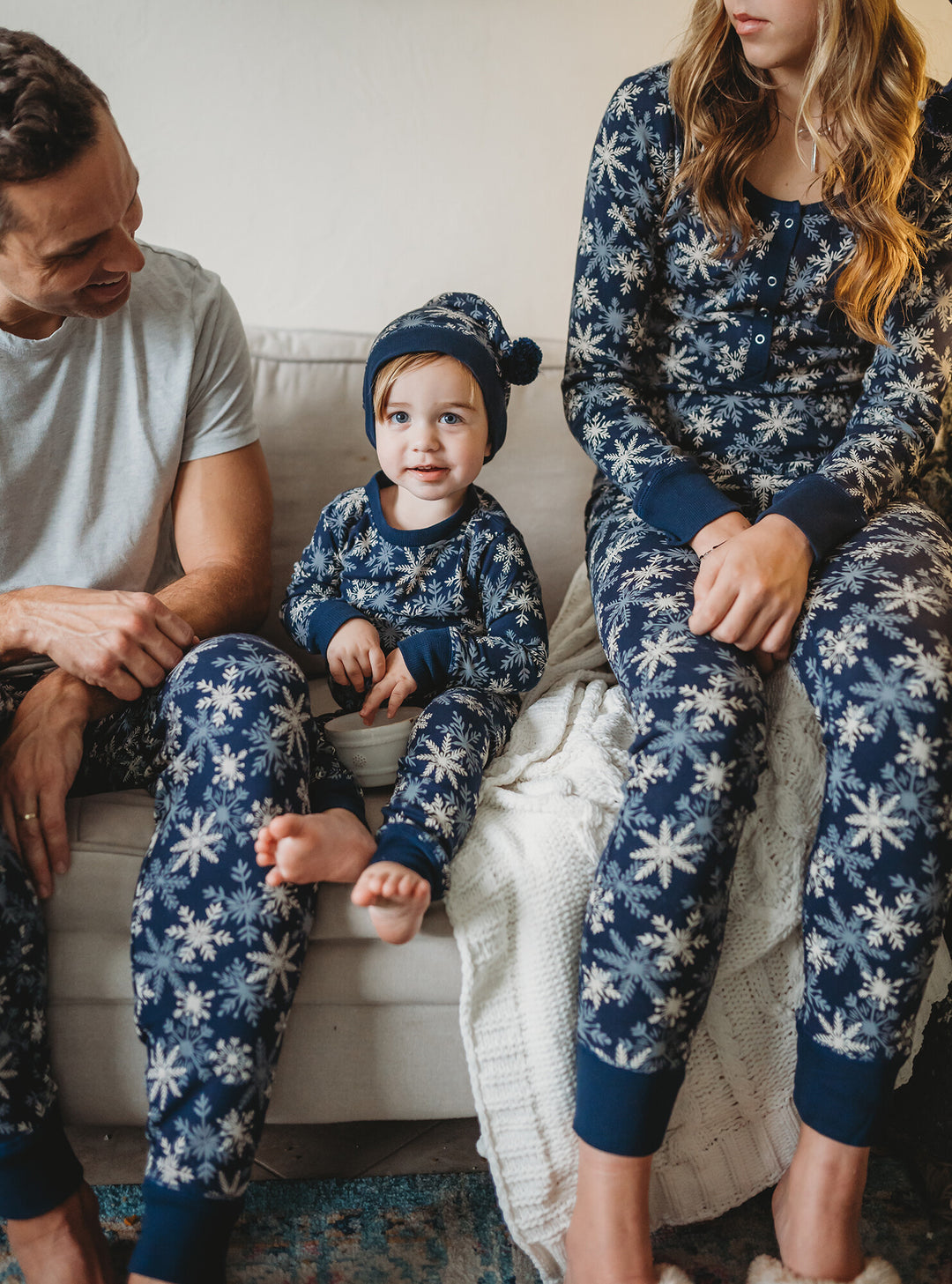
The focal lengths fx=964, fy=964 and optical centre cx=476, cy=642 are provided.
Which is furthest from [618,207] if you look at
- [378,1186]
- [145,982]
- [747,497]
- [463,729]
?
[378,1186]

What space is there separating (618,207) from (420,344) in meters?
0.31

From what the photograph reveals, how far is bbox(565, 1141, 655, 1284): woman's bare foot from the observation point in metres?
0.86

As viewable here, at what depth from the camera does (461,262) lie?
1.67 metres

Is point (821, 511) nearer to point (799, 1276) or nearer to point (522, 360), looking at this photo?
point (522, 360)

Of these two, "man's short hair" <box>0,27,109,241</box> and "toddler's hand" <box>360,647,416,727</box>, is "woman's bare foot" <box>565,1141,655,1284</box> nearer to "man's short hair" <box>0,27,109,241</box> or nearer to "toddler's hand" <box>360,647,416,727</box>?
"toddler's hand" <box>360,647,416,727</box>

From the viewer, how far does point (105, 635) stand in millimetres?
1021

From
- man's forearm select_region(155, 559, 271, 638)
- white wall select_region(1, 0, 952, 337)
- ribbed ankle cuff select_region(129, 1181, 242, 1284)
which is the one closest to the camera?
ribbed ankle cuff select_region(129, 1181, 242, 1284)

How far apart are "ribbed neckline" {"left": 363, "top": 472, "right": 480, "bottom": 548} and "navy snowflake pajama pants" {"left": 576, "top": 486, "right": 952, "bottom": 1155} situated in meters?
0.42

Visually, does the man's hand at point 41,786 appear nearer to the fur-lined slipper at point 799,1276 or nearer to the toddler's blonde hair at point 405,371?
the toddler's blonde hair at point 405,371

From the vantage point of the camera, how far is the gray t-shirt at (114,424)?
1.17 meters

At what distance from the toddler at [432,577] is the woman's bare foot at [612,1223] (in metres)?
0.33

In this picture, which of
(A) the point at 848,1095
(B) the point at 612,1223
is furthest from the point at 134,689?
(A) the point at 848,1095

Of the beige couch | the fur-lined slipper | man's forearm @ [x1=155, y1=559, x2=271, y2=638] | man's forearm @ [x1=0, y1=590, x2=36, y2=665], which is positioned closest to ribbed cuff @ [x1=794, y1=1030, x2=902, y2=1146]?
the fur-lined slipper

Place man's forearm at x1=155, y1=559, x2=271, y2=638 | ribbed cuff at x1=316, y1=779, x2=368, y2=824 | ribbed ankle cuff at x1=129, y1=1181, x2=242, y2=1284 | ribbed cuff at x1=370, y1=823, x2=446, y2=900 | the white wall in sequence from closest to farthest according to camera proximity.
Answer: ribbed ankle cuff at x1=129, y1=1181, x2=242, y2=1284 < ribbed cuff at x1=370, y1=823, x2=446, y2=900 < ribbed cuff at x1=316, y1=779, x2=368, y2=824 < man's forearm at x1=155, y1=559, x2=271, y2=638 < the white wall
